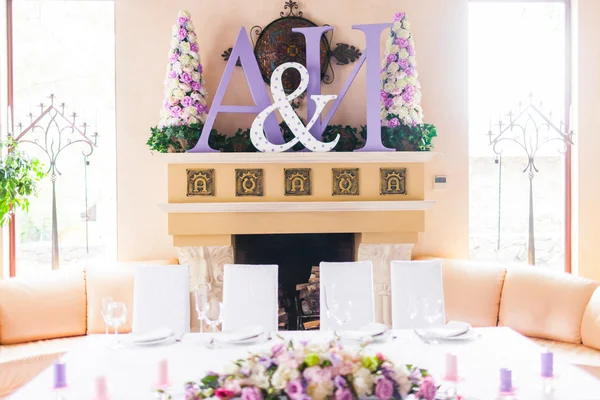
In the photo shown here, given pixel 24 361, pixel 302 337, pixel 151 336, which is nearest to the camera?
pixel 151 336

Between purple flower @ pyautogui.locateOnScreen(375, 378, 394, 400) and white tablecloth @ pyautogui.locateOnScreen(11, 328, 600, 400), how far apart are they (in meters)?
0.55

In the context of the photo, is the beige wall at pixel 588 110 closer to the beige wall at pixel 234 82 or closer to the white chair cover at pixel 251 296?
the beige wall at pixel 234 82

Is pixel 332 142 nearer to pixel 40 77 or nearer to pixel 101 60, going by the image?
pixel 101 60

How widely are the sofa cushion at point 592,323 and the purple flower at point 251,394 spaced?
2753 millimetres

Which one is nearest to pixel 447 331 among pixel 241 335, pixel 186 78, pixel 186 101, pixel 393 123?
pixel 241 335

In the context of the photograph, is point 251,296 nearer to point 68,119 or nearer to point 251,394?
point 251,394

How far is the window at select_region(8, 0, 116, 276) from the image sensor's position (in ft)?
13.7

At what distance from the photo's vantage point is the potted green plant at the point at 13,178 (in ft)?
11.4

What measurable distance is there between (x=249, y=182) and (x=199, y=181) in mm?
343

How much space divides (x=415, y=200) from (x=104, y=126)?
8.06ft

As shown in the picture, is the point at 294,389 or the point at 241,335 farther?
the point at 241,335

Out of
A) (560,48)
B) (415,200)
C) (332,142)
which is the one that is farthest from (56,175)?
(560,48)

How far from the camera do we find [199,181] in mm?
3729

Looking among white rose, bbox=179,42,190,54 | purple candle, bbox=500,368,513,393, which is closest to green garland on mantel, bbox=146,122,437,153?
white rose, bbox=179,42,190,54
